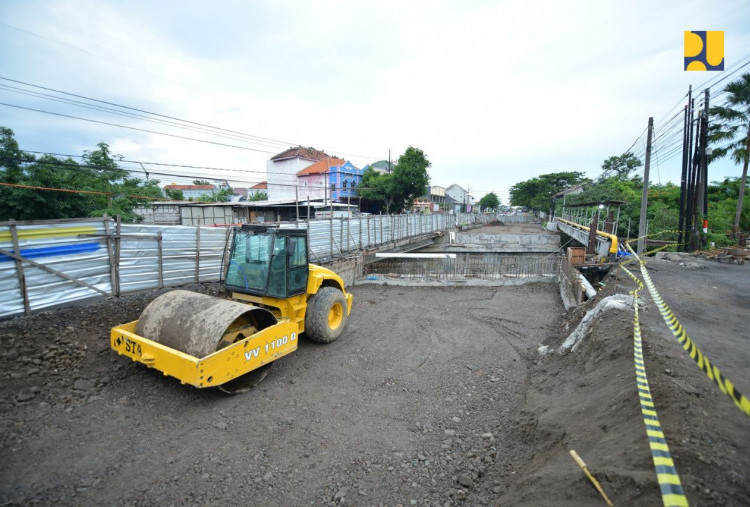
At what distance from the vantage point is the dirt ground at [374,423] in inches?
104

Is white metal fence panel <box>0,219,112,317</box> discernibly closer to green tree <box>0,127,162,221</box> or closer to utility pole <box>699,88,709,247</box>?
green tree <box>0,127,162,221</box>

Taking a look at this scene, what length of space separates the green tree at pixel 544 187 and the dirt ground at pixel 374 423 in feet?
208

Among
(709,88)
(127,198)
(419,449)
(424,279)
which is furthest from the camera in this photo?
(127,198)

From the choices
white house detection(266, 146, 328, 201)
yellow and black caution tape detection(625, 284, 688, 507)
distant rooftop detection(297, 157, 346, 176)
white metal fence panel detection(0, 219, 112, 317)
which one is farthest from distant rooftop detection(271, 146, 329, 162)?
yellow and black caution tape detection(625, 284, 688, 507)

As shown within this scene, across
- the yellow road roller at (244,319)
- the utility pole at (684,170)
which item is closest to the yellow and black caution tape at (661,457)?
the yellow road roller at (244,319)

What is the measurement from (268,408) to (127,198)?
72.6 ft

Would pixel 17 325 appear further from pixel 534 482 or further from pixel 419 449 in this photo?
pixel 534 482

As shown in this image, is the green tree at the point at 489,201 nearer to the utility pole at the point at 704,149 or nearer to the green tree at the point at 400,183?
the green tree at the point at 400,183

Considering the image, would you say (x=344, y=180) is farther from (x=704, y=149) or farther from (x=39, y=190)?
(x=704, y=149)

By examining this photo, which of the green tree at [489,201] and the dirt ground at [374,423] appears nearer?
the dirt ground at [374,423]

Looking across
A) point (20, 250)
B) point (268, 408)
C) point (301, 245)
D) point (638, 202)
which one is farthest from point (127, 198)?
point (638, 202)

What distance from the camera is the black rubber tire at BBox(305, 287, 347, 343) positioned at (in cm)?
616

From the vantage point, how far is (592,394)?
375cm

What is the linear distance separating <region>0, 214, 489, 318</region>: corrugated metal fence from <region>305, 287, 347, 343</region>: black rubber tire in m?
4.08
